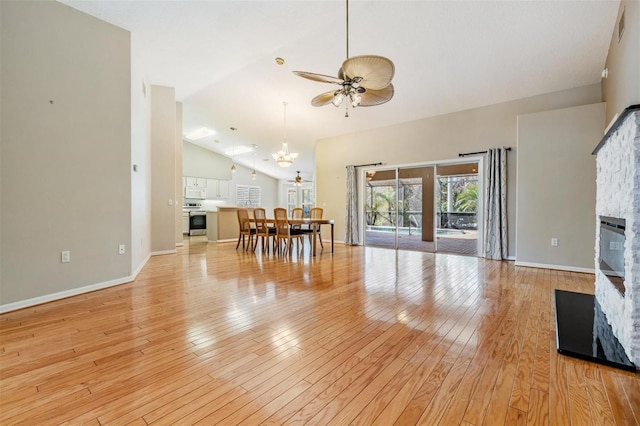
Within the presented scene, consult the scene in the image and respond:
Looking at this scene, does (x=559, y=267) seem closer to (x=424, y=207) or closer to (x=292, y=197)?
(x=424, y=207)

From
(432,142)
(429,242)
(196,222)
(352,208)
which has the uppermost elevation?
(432,142)

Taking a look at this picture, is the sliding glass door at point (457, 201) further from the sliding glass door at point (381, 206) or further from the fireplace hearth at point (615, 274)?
the fireplace hearth at point (615, 274)

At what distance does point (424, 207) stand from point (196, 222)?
8117 millimetres

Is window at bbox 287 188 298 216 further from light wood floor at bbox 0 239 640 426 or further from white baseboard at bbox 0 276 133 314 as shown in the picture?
light wood floor at bbox 0 239 640 426

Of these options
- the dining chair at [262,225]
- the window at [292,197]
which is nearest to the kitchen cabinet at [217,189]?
the window at [292,197]

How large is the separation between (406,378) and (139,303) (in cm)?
280

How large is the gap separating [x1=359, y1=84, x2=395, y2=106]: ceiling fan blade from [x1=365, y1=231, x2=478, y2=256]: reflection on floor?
428cm

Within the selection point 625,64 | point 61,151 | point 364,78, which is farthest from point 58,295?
point 625,64

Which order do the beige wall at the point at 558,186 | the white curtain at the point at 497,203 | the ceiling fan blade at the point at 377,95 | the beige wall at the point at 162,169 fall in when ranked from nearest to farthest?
the ceiling fan blade at the point at 377,95 → the beige wall at the point at 558,186 → the white curtain at the point at 497,203 → the beige wall at the point at 162,169

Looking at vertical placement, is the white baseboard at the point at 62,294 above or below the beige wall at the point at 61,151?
below

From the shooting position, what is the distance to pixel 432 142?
6.32 meters

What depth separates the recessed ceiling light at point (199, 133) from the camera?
927 centimetres

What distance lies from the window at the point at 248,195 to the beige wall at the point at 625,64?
11915mm

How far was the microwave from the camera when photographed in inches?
422
